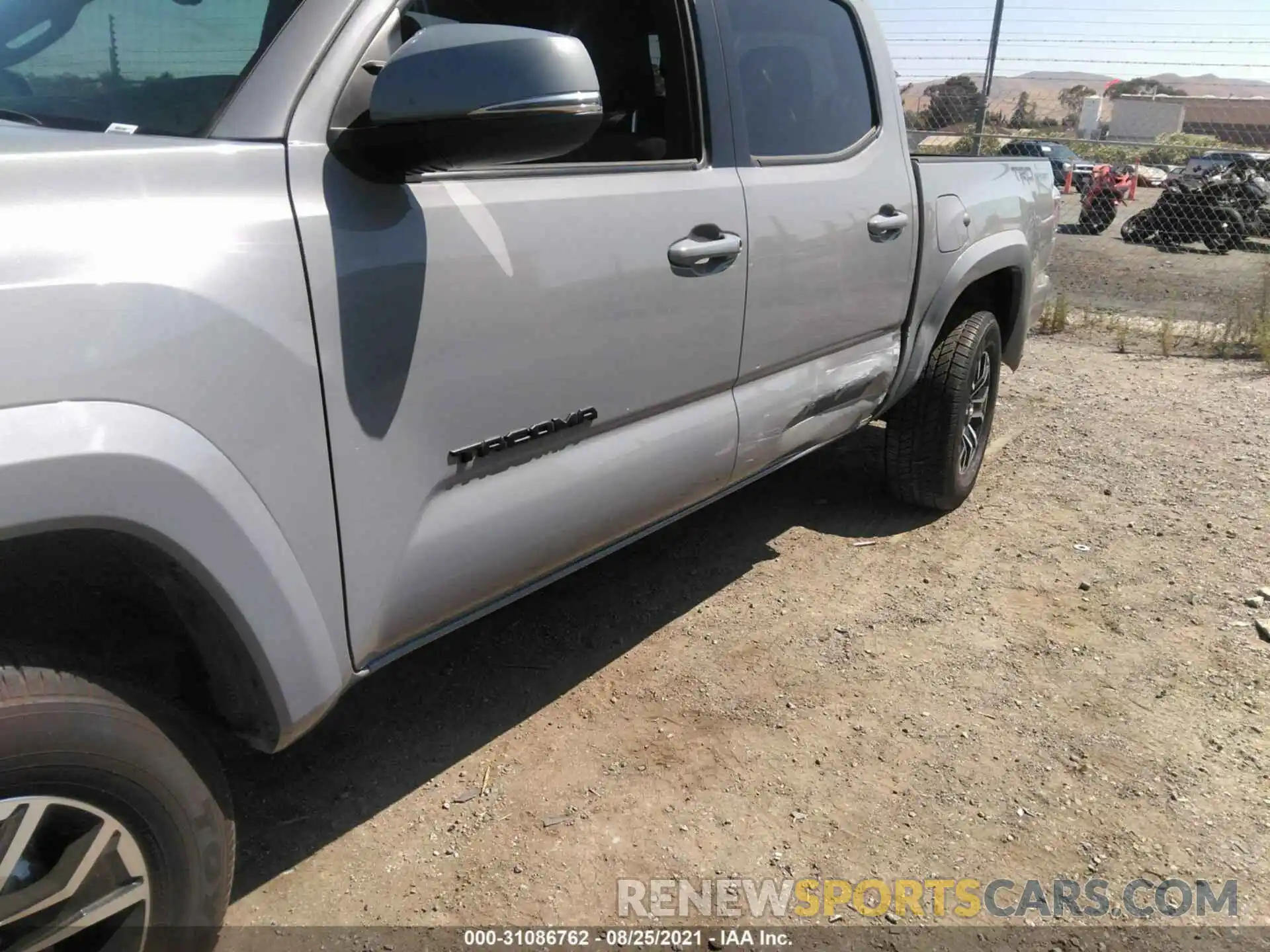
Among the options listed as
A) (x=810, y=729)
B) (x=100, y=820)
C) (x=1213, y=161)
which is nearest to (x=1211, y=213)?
(x=1213, y=161)

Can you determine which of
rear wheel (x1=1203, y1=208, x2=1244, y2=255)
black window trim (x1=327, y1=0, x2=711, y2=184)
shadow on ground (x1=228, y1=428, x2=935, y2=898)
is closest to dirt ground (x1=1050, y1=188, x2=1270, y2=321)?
rear wheel (x1=1203, y1=208, x2=1244, y2=255)

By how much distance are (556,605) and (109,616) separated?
1796 mm

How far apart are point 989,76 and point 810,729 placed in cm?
845

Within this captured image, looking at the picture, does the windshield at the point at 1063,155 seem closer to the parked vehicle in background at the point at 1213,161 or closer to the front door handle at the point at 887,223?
the parked vehicle in background at the point at 1213,161

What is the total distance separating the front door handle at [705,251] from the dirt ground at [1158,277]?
642 cm

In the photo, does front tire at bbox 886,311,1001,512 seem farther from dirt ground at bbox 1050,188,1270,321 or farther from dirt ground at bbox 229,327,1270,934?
dirt ground at bbox 1050,188,1270,321

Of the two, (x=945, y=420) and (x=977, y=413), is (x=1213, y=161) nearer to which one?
(x=977, y=413)

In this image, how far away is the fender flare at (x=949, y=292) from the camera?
356cm

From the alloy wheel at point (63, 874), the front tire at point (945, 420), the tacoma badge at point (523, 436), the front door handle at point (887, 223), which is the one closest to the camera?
the alloy wheel at point (63, 874)

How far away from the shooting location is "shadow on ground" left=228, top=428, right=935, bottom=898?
2.37m

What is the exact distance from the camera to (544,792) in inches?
96.2

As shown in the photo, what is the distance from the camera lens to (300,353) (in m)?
1.58

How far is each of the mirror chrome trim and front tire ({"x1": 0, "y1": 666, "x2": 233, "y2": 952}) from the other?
107 centimetres

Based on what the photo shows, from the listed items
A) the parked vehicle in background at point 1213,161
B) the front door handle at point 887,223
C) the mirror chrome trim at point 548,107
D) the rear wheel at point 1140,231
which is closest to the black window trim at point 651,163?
the mirror chrome trim at point 548,107
